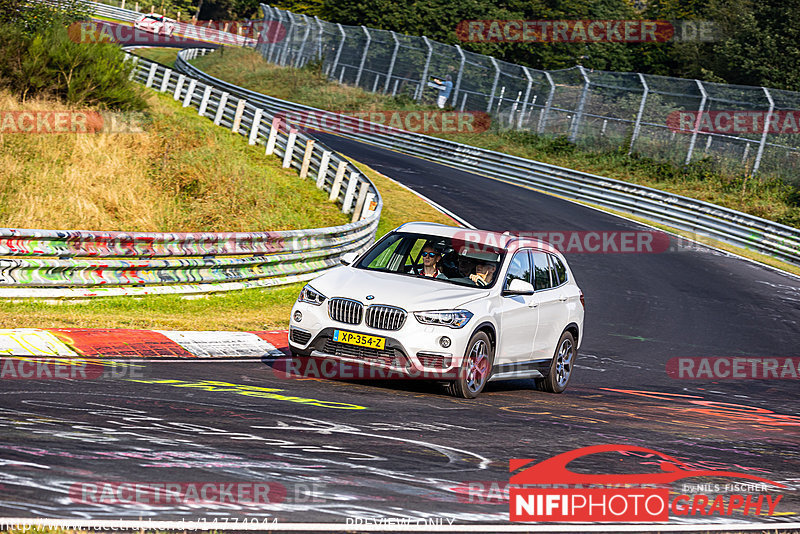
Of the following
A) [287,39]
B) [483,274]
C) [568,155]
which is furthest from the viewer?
[287,39]

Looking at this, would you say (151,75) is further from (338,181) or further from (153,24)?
→ (153,24)

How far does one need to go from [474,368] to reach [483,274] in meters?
1.18

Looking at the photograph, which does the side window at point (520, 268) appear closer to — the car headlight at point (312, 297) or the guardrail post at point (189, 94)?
the car headlight at point (312, 297)

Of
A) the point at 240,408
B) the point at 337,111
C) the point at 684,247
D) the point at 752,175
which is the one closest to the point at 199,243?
the point at 240,408

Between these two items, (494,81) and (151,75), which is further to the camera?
(494,81)

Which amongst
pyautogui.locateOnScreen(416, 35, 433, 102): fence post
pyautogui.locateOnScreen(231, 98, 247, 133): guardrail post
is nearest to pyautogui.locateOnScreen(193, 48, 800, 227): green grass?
pyautogui.locateOnScreen(416, 35, 433, 102): fence post

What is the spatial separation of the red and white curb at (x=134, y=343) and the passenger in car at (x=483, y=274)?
2739 millimetres

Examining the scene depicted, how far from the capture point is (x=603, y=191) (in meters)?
33.0

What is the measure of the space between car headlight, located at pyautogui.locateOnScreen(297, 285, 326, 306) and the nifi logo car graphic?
3331mm

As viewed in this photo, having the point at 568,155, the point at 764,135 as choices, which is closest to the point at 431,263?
the point at 764,135

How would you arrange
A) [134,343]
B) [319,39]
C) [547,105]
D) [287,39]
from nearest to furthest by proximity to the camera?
[134,343] → [547,105] → [319,39] → [287,39]

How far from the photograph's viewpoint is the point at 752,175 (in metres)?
32.7

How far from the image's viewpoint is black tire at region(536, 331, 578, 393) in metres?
11.2

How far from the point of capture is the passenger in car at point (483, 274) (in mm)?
10095
